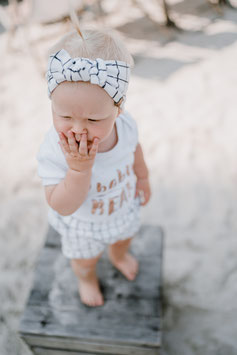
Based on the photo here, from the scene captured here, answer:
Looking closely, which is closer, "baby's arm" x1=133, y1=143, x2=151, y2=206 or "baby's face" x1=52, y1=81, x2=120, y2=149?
"baby's face" x1=52, y1=81, x2=120, y2=149

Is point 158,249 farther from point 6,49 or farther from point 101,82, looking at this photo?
point 6,49

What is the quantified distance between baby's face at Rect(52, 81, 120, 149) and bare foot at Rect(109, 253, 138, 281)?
78cm

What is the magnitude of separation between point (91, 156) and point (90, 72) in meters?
0.23

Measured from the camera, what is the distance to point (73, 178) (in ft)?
3.18

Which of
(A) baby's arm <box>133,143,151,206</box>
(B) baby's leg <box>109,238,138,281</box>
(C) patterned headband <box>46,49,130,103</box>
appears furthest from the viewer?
(B) baby's leg <box>109,238,138,281</box>

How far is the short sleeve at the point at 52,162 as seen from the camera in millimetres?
1027

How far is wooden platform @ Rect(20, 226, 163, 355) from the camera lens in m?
1.32

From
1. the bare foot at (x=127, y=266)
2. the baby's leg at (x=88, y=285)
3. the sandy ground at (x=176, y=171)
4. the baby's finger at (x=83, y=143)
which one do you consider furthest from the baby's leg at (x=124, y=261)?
the baby's finger at (x=83, y=143)

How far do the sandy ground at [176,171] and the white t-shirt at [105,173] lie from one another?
2.98ft

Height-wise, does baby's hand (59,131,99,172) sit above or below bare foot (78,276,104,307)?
above

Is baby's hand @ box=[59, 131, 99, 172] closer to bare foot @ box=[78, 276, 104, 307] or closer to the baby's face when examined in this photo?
the baby's face

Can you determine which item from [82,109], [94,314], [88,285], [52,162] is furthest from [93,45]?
[94,314]

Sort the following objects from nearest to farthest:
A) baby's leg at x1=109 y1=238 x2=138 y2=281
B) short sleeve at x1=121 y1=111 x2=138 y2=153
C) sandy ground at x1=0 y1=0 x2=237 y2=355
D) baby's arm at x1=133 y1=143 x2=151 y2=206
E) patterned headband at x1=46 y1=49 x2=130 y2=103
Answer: patterned headband at x1=46 y1=49 x2=130 y2=103 < short sleeve at x1=121 y1=111 x2=138 y2=153 < baby's arm at x1=133 y1=143 x2=151 y2=206 < baby's leg at x1=109 y1=238 x2=138 y2=281 < sandy ground at x1=0 y1=0 x2=237 y2=355

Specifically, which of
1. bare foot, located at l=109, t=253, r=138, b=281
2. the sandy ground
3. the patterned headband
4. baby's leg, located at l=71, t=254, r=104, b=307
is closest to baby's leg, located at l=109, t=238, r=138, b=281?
bare foot, located at l=109, t=253, r=138, b=281
